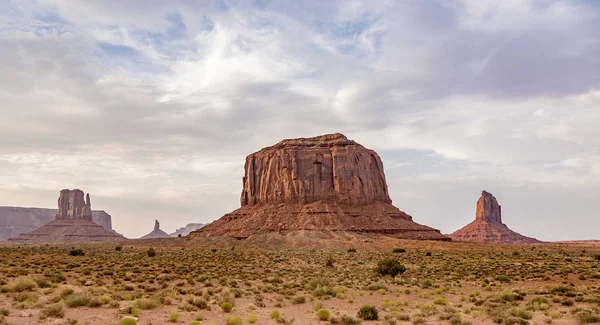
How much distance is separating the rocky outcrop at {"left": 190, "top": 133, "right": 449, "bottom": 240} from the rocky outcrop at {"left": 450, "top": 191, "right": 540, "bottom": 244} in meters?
62.8

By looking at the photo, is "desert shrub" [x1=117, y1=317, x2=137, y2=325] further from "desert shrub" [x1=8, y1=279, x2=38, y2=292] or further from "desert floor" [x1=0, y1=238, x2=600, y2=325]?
"desert shrub" [x1=8, y1=279, x2=38, y2=292]

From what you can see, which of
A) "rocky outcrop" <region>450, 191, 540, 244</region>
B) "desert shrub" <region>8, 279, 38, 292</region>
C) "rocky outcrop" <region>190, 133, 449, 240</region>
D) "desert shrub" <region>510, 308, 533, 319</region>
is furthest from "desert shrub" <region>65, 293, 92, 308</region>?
"rocky outcrop" <region>450, 191, 540, 244</region>

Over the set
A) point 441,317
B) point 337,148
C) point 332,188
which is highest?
point 337,148

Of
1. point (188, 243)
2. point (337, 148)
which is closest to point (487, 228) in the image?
point (337, 148)

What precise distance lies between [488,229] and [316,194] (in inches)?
3652

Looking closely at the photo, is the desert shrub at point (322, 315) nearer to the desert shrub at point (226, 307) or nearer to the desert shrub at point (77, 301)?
the desert shrub at point (226, 307)

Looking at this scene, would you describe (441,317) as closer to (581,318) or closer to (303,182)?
(581,318)

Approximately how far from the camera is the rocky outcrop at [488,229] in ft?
538

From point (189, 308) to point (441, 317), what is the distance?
10.7m

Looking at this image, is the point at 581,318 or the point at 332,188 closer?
the point at 581,318

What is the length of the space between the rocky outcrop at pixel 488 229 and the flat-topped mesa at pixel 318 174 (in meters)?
61.0

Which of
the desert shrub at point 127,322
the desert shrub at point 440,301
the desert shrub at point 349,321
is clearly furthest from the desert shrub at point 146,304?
the desert shrub at point 440,301

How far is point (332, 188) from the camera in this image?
375 ft

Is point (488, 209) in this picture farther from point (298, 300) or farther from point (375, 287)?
point (298, 300)
